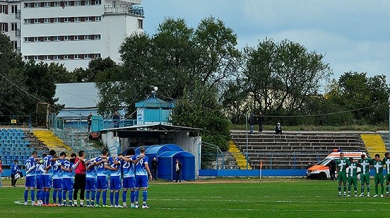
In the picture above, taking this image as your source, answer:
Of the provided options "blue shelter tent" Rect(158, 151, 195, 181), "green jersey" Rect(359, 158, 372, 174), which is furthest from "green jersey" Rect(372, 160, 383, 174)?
"blue shelter tent" Rect(158, 151, 195, 181)

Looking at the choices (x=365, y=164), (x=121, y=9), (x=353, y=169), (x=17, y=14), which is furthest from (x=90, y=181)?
(x=17, y=14)

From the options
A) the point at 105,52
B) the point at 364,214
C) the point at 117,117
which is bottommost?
the point at 364,214

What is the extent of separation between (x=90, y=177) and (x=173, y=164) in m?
32.2

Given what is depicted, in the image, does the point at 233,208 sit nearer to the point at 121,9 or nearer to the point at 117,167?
the point at 117,167

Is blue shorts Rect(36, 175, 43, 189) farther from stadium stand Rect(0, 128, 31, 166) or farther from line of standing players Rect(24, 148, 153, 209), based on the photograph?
stadium stand Rect(0, 128, 31, 166)

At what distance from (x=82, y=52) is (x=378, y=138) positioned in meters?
72.5

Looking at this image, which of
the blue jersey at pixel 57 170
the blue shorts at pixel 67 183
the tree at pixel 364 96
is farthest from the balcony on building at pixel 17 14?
A: the blue shorts at pixel 67 183

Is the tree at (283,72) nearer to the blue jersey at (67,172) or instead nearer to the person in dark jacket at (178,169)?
the person in dark jacket at (178,169)

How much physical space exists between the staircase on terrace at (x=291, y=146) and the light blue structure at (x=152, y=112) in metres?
7.91

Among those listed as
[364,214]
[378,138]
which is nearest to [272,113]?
[378,138]

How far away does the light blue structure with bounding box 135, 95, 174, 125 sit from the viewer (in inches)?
3004

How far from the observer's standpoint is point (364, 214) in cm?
3061

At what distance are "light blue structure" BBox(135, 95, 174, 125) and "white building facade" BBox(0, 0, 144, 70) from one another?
69.7 metres

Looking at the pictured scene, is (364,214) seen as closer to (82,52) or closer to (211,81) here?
(211,81)
